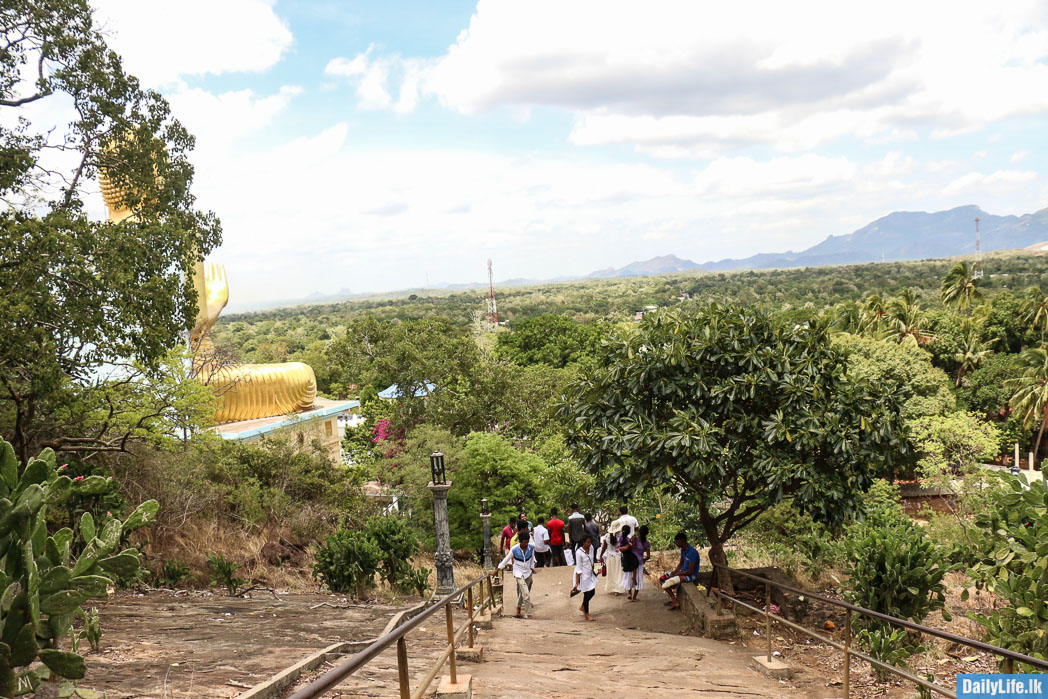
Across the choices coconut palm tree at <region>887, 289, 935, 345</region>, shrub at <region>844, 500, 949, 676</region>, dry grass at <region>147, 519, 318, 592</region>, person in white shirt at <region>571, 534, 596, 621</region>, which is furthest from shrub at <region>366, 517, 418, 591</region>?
coconut palm tree at <region>887, 289, 935, 345</region>

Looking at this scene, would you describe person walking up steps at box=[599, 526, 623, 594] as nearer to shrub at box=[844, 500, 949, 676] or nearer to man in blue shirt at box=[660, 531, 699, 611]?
man in blue shirt at box=[660, 531, 699, 611]

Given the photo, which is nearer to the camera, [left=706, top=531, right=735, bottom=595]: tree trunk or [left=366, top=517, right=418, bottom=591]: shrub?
[left=706, top=531, right=735, bottom=595]: tree trunk

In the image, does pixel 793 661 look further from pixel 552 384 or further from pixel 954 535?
pixel 552 384

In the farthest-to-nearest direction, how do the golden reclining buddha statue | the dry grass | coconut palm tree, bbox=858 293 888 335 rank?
coconut palm tree, bbox=858 293 888 335, the golden reclining buddha statue, the dry grass

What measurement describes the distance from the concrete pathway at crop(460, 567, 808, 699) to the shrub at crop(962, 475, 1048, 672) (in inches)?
73.8

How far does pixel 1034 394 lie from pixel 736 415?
1207 inches

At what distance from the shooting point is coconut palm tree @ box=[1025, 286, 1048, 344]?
38312 millimetres

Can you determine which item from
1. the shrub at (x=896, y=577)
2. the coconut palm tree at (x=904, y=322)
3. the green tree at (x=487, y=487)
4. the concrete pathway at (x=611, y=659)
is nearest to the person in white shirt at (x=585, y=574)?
the concrete pathway at (x=611, y=659)

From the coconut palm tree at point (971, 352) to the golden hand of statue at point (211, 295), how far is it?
39786mm

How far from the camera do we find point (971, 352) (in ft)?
140

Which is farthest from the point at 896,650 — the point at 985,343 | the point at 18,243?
the point at 985,343

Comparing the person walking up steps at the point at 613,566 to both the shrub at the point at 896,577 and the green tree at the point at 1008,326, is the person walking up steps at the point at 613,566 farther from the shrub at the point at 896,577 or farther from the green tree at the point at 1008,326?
the green tree at the point at 1008,326

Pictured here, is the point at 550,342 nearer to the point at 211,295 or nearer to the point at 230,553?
the point at 211,295

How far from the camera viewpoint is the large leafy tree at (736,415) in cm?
961
